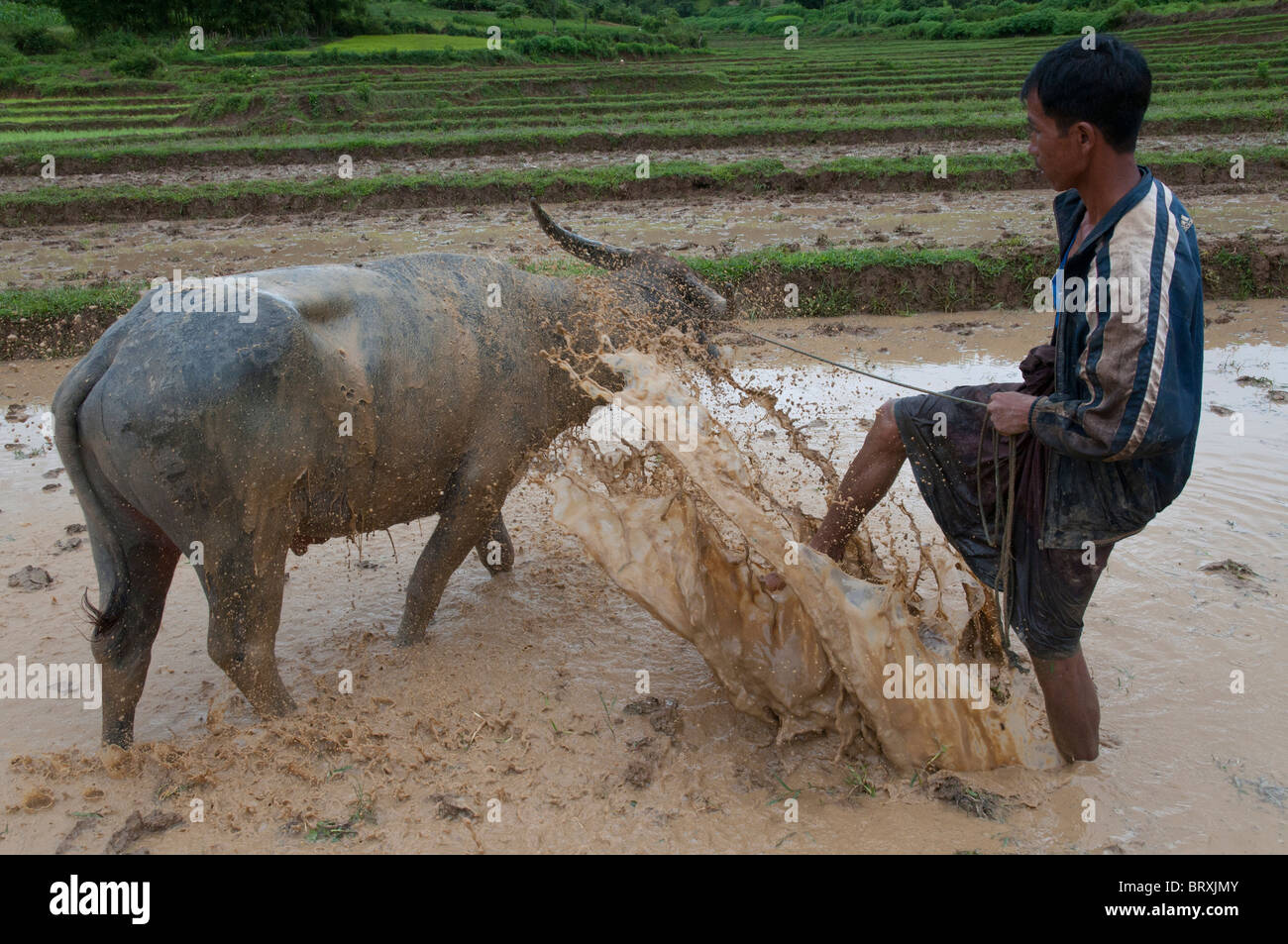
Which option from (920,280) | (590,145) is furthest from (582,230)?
(590,145)

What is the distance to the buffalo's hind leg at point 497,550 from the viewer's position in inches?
160

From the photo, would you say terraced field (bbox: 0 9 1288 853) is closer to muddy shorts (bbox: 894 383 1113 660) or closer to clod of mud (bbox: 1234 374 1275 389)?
clod of mud (bbox: 1234 374 1275 389)

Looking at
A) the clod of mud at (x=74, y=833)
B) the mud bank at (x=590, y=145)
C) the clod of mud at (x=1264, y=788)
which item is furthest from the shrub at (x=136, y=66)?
the clod of mud at (x=1264, y=788)

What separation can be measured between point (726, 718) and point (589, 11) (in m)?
47.8

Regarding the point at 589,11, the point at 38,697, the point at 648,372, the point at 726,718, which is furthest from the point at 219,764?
the point at 589,11

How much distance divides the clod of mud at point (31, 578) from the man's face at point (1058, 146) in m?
4.02

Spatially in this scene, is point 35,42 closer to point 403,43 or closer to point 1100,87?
point 403,43

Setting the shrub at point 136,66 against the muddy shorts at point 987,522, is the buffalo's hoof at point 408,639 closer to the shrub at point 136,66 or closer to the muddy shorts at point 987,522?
the muddy shorts at point 987,522

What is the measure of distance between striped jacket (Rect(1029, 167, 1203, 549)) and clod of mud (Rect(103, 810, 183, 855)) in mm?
2539

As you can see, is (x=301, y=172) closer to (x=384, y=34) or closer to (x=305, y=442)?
(x=305, y=442)

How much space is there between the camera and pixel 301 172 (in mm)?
14492

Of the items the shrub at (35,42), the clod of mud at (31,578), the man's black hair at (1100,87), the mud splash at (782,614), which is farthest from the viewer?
the shrub at (35,42)

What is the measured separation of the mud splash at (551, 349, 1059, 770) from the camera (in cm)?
276

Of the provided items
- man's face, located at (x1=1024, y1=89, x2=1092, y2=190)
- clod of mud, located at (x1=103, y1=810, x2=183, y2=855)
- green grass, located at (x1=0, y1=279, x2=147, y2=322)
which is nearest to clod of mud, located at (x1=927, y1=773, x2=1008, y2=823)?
man's face, located at (x1=1024, y1=89, x2=1092, y2=190)
